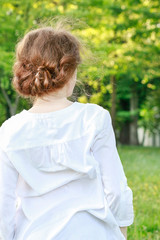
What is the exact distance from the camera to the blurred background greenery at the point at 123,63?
4.72 m

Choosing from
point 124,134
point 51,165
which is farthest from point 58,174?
point 124,134

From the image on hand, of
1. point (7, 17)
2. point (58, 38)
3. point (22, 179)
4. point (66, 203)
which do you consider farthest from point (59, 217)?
point (7, 17)

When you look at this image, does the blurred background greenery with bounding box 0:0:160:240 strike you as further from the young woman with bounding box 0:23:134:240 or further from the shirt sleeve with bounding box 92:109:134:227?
the shirt sleeve with bounding box 92:109:134:227

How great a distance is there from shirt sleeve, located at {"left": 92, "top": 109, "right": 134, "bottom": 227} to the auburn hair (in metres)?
0.26

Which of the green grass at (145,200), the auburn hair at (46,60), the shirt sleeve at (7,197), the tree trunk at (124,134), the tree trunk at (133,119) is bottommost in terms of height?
the tree trunk at (124,134)

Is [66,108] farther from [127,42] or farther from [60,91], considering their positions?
[127,42]

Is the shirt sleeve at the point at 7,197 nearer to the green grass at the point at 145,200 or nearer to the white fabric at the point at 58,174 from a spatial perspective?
the white fabric at the point at 58,174

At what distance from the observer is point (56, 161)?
5.24ft

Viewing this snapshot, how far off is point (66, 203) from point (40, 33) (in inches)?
29.9

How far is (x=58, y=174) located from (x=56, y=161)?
6cm

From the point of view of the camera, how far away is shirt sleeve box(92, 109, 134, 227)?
5.43 ft

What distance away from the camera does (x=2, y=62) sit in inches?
392

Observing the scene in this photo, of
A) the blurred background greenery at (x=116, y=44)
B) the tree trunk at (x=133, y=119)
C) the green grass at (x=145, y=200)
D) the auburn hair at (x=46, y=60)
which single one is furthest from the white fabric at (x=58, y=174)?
the tree trunk at (x=133, y=119)

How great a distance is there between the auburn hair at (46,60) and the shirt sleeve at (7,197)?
338 millimetres
